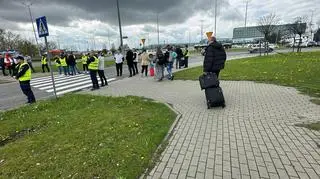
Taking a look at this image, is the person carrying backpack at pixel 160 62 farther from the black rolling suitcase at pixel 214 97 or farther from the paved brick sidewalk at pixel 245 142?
the black rolling suitcase at pixel 214 97

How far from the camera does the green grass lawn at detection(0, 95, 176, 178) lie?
3.52 metres

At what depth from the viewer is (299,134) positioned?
4.46m

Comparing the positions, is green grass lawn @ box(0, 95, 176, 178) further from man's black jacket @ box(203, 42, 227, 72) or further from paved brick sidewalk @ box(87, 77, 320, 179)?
man's black jacket @ box(203, 42, 227, 72)

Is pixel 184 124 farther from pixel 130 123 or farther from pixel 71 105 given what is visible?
pixel 71 105

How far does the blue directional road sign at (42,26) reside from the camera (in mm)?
7789

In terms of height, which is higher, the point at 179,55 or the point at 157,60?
the point at 157,60

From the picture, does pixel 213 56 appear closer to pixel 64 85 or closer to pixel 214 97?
pixel 214 97

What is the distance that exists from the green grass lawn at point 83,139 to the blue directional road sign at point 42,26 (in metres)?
2.54

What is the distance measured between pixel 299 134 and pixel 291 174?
1620 mm

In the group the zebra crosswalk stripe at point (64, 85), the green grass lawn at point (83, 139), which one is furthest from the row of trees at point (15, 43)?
the green grass lawn at point (83, 139)

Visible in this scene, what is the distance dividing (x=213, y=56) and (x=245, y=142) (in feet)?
10.0

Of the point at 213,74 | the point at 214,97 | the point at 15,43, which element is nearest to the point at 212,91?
the point at 214,97

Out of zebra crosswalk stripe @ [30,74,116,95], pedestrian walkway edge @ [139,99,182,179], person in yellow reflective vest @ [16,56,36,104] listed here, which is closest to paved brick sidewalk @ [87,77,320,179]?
pedestrian walkway edge @ [139,99,182,179]

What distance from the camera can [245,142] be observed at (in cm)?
423
